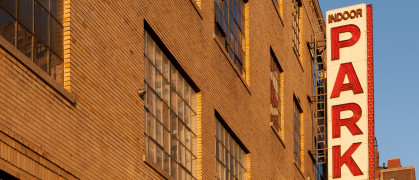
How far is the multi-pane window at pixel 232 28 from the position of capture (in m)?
27.3

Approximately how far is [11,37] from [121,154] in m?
4.36

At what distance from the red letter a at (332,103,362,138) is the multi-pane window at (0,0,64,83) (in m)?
24.4

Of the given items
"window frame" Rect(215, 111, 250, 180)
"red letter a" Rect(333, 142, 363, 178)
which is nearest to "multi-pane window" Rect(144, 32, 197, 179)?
"window frame" Rect(215, 111, 250, 180)

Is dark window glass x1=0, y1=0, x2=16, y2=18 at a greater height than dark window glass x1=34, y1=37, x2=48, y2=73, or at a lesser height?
greater

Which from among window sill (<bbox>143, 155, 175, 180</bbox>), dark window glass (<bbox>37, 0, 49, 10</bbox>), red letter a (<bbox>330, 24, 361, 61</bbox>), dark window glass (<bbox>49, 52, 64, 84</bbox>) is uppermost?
red letter a (<bbox>330, 24, 361, 61</bbox>)

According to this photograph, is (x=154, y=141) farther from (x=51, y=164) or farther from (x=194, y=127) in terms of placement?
(x=51, y=164)

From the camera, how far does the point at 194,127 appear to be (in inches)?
933

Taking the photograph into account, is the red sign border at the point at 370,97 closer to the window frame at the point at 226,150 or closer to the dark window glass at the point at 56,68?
the window frame at the point at 226,150

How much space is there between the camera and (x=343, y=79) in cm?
3944

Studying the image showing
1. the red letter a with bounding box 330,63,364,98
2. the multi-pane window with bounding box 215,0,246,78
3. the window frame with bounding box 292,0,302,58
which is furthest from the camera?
the window frame with bounding box 292,0,302,58

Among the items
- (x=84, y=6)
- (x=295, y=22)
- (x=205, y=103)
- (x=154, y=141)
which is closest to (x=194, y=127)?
(x=205, y=103)

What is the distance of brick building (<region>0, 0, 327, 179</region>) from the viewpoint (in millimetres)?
14289

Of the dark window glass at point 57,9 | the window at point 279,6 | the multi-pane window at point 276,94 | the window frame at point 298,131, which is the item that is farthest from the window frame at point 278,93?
the dark window glass at point 57,9

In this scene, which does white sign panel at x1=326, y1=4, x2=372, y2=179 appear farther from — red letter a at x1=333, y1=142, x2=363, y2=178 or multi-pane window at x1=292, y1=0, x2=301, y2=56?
multi-pane window at x1=292, y1=0, x2=301, y2=56
